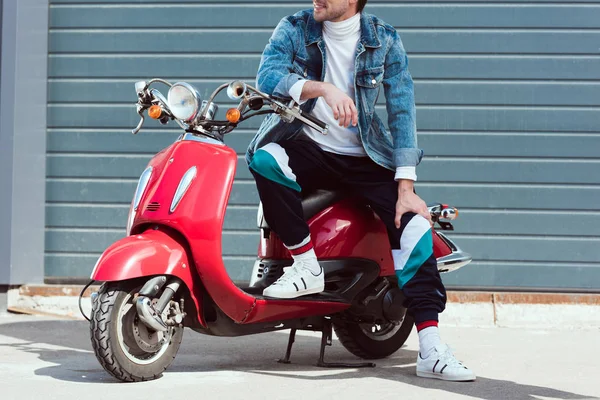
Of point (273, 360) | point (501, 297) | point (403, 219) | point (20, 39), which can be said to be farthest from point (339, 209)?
point (20, 39)

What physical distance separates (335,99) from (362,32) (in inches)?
21.9

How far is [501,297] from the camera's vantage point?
6223 millimetres

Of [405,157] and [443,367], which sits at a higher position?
[405,157]

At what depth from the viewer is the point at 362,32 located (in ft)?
14.3

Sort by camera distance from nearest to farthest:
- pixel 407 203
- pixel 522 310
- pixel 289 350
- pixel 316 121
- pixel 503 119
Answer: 1. pixel 316 121
2. pixel 407 203
3. pixel 289 350
4. pixel 522 310
5. pixel 503 119

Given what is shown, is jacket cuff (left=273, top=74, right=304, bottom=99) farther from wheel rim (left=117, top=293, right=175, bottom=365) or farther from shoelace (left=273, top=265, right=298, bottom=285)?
wheel rim (left=117, top=293, right=175, bottom=365)

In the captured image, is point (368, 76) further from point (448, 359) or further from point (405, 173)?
point (448, 359)

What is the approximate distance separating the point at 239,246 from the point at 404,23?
1.79 m

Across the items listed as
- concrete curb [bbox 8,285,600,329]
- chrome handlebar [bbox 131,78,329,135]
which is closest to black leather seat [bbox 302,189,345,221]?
chrome handlebar [bbox 131,78,329,135]

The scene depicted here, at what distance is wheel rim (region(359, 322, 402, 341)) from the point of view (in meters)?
4.70

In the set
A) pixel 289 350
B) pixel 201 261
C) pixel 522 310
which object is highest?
pixel 201 261

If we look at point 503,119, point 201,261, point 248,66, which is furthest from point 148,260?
point 503,119

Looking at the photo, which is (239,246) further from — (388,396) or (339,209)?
(388,396)

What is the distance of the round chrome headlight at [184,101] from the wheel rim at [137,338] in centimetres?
73
